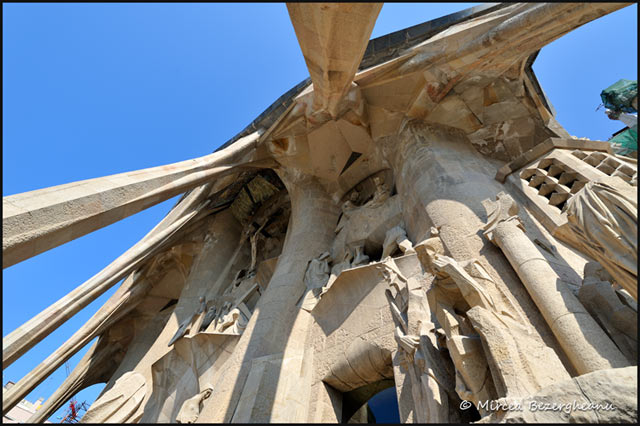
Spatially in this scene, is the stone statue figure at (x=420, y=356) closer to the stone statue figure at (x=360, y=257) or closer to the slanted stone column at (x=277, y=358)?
the slanted stone column at (x=277, y=358)

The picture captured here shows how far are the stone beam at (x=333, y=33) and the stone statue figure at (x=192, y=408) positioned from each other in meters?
4.64

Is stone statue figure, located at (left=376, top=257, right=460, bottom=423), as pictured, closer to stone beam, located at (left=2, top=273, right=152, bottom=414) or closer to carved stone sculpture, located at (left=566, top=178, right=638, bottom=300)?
carved stone sculpture, located at (left=566, top=178, right=638, bottom=300)

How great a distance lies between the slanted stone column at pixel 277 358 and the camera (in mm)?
4508

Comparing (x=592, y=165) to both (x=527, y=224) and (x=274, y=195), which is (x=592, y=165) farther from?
(x=274, y=195)

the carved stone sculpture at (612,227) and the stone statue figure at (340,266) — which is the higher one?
the stone statue figure at (340,266)

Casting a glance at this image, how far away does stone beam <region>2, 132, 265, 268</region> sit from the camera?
3.38 metres

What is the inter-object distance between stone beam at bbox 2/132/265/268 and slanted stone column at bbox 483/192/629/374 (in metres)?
4.47

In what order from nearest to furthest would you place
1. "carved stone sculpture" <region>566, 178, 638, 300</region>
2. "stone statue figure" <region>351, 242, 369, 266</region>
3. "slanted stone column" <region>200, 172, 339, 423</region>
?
1. "carved stone sculpture" <region>566, 178, 638, 300</region>
2. "slanted stone column" <region>200, 172, 339, 423</region>
3. "stone statue figure" <region>351, 242, 369, 266</region>

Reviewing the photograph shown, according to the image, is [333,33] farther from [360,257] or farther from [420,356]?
[360,257]

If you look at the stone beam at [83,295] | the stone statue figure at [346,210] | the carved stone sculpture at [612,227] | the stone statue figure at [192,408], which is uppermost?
the stone statue figure at [346,210]

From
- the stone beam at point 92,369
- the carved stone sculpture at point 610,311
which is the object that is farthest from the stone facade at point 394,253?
the stone beam at point 92,369

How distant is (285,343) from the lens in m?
5.60

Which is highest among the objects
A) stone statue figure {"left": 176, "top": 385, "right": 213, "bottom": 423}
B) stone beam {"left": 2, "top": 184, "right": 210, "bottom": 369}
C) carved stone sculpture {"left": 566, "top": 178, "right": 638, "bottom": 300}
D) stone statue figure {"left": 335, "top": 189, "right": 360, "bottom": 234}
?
stone statue figure {"left": 335, "top": 189, "right": 360, "bottom": 234}

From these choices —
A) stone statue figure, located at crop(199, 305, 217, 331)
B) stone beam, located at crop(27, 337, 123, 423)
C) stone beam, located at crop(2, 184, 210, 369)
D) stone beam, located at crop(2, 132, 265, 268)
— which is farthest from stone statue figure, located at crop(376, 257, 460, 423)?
stone beam, located at crop(27, 337, 123, 423)
